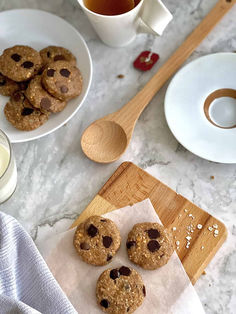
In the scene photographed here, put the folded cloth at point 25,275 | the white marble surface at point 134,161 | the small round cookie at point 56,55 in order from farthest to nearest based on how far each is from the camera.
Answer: the small round cookie at point 56,55 < the white marble surface at point 134,161 < the folded cloth at point 25,275

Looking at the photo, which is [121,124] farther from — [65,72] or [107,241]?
[107,241]

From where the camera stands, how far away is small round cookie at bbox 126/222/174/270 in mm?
1072

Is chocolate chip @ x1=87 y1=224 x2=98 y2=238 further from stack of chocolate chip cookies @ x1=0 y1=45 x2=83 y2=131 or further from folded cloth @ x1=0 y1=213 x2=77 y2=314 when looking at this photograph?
stack of chocolate chip cookies @ x1=0 y1=45 x2=83 y2=131

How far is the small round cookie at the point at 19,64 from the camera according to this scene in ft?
3.98

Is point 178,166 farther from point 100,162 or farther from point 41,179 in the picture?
point 41,179

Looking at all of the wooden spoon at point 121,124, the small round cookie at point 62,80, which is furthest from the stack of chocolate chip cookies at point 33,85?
the wooden spoon at point 121,124

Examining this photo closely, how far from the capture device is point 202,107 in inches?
48.6

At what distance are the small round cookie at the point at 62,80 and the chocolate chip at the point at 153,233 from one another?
39cm

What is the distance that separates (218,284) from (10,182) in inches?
21.2

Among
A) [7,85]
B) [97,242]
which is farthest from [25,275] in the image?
[7,85]

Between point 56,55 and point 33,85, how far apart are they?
0.44 ft

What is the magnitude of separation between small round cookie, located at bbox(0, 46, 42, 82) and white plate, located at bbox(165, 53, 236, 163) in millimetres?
343

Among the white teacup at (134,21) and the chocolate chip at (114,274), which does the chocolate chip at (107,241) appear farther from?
the white teacup at (134,21)

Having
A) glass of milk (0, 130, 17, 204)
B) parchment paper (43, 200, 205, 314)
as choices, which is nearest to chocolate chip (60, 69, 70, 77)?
glass of milk (0, 130, 17, 204)
